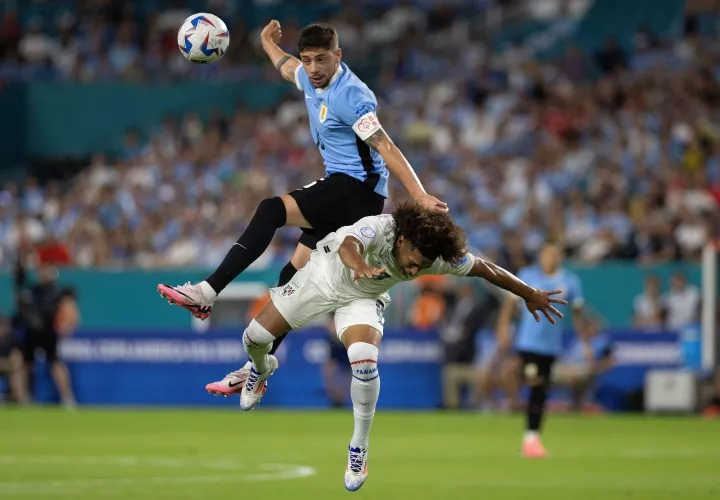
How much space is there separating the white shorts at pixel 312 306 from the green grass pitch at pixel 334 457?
166cm

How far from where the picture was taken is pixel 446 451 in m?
17.0

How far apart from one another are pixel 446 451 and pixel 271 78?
53.8 ft

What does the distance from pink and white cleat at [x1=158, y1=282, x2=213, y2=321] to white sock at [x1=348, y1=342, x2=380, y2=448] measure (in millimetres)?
1192

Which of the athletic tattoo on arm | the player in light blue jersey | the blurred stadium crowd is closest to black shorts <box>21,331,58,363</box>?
the blurred stadium crowd

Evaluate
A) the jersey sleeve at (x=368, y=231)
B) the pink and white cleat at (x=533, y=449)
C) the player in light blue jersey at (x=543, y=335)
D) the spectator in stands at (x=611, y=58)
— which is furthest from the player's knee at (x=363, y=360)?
the spectator in stands at (x=611, y=58)

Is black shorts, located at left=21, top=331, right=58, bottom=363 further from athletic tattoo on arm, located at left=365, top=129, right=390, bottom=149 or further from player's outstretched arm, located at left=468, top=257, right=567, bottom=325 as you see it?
player's outstretched arm, located at left=468, top=257, right=567, bottom=325

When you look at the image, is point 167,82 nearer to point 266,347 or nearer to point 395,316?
point 395,316

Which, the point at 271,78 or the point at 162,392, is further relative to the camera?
the point at 271,78

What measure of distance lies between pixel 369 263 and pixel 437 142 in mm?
17753

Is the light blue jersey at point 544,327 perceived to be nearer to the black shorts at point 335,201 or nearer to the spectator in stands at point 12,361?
the black shorts at point 335,201

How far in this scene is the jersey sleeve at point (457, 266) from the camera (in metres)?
10.8

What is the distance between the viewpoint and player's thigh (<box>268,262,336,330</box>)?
1130cm

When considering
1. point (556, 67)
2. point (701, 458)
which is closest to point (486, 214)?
point (556, 67)

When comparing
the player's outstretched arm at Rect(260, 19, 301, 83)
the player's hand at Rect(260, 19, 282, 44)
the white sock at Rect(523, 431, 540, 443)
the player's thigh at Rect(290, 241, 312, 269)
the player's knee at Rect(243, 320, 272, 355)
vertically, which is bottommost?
the white sock at Rect(523, 431, 540, 443)
